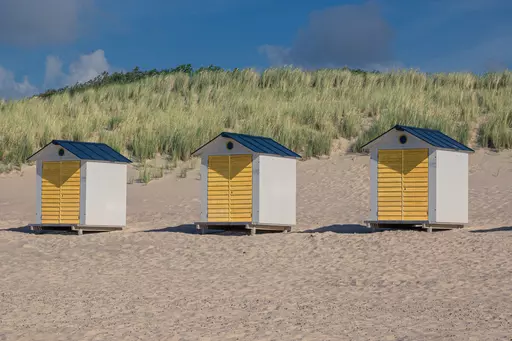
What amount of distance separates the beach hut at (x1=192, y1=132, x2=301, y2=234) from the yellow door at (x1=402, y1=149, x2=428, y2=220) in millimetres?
2812

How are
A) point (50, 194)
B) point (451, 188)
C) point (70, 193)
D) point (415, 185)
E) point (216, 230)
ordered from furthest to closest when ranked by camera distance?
point (50, 194), point (70, 193), point (216, 230), point (451, 188), point (415, 185)

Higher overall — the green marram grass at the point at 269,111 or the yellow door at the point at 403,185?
the green marram grass at the point at 269,111

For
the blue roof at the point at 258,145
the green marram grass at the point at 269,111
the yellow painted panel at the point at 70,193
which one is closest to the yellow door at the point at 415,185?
the blue roof at the point at 258,145

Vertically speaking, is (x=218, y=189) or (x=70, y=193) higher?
(x=218, y=189)

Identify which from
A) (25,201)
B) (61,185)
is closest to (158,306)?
(61,185)

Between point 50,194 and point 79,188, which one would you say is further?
point 50,194

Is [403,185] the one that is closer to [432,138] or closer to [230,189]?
[432,138]

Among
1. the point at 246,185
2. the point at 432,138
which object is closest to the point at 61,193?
the point at 246,185

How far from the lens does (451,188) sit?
21562 millimetres

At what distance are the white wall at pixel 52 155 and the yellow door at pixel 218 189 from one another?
3436 mm

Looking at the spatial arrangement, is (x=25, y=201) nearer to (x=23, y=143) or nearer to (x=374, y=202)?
(x=23, y=143)

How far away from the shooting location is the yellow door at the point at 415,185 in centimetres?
2127

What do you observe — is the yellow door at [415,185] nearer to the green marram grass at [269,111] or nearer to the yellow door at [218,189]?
the yellow door at [218,189]

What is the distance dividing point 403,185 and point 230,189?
382cm
